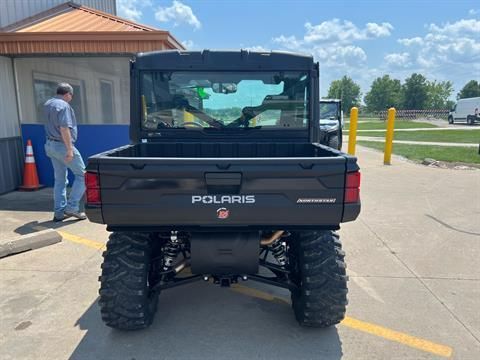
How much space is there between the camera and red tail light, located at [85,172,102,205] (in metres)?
2.45

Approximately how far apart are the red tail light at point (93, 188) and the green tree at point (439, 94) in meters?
93.5

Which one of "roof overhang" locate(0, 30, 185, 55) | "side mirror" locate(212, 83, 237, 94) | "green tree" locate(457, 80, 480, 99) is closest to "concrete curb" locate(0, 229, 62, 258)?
"side mirror" locate(212, 83, 237, 94)

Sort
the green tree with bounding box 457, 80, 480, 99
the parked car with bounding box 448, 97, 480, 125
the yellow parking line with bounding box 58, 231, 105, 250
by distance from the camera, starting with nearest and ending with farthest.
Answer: the yellow parking line with bounding box 58, 231, 105, 250 < the parked car with bounding box 448, 97, 480, 125 < the green tree with bounding box 457, 80, 480, 99

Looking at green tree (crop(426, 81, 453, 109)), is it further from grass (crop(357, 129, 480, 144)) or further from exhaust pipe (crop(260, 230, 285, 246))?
exhaust pipe (crop(260, 230, 285, 246))

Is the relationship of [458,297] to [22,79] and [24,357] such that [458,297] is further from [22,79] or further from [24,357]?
[22,79]

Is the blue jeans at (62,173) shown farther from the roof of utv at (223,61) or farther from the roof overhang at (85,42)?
the roof of utv at (223,61)

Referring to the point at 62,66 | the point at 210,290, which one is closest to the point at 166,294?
the point at 210,290

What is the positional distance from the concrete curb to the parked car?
4187 centimetres

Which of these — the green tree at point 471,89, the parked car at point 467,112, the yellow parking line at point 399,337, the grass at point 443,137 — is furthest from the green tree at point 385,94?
the yellow parking line at point 399,337

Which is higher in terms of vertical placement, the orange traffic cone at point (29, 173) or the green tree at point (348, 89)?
the green tree at point (348, 89)

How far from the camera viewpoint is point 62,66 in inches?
319

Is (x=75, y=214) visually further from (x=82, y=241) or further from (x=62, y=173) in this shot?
(x=82, y=241)

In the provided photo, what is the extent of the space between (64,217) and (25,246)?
1330 millimetres

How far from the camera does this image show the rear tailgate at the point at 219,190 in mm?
2445
